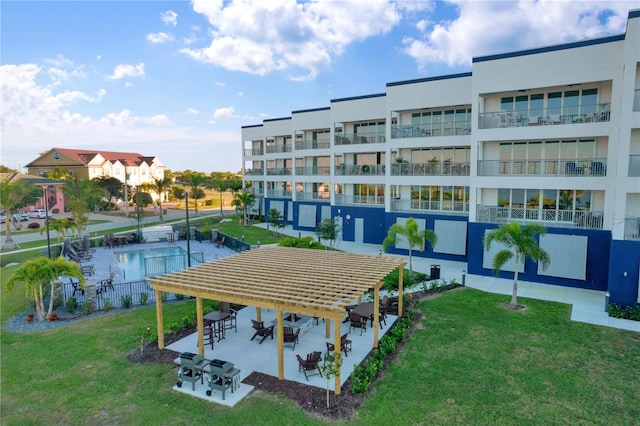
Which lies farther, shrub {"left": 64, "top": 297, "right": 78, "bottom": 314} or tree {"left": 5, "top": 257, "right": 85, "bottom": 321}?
shrub {"left": 64, "top": 297, "right": 78, "bottom": 314}

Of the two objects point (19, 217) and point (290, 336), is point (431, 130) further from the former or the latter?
point (19, 217)

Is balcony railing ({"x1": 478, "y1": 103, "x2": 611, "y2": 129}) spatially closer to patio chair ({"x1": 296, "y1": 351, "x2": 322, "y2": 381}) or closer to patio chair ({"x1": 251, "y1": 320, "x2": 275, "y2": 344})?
patio chair ({"x1": 251, "y1": 320, "x2": 275, "y2": 344})

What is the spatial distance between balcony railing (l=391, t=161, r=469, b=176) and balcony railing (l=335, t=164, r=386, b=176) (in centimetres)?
317

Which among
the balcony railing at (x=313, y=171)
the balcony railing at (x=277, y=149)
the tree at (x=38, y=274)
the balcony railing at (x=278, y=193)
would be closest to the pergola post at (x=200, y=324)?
the tree at (x=38, y=274)

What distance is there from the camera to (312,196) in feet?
129

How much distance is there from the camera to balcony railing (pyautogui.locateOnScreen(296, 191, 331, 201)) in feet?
127

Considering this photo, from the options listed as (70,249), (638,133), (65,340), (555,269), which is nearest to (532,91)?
(638,133)

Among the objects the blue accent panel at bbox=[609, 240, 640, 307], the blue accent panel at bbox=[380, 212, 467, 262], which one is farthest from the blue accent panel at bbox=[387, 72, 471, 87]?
the blue accent panel at bbox=[609, 240, 640, 307]

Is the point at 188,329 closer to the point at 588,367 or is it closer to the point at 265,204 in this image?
the point at 588,367

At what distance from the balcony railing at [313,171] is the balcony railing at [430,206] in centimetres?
1061

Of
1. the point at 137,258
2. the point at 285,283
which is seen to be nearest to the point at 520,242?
the point at 285,283

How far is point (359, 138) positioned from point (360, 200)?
5080mm

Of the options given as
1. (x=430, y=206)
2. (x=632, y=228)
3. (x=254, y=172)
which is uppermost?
(x=254, y=172)

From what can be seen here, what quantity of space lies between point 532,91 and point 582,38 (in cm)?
326
